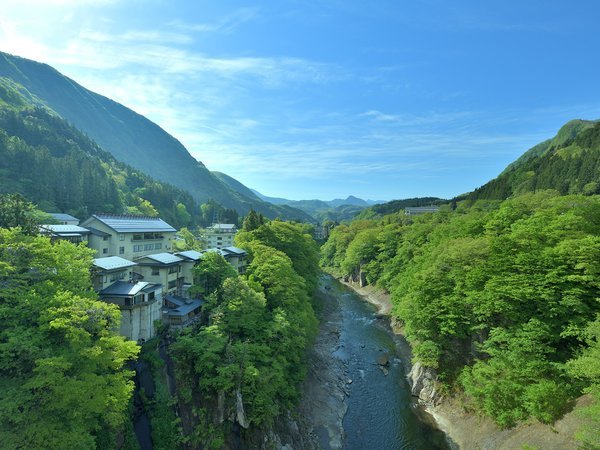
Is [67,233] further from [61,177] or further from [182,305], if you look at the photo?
[61,177]

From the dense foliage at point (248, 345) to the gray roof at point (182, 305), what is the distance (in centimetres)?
130

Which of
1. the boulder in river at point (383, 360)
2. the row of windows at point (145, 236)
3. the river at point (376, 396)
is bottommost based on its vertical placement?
the river at point (376, 396)

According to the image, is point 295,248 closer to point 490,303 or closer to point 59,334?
point 490,303

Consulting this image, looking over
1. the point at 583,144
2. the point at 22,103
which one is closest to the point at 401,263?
the point at 583,144

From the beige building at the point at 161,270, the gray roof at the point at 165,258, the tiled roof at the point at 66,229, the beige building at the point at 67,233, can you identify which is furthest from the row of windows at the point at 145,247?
the beige building at the point at 161,270

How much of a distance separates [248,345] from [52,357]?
11610 millimetres

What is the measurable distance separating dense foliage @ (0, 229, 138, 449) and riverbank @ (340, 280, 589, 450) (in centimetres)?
2168

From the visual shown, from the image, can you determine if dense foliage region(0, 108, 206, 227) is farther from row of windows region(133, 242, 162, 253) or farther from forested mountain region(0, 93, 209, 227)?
row of windows region(133, 242, 162, 253)

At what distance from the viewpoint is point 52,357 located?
44.4 ft

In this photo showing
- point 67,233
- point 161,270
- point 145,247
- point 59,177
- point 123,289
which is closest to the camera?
point 123,289

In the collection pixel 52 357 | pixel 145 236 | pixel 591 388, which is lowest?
pixel 591 388

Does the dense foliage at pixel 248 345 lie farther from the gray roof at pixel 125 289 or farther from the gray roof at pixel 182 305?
the gray roof at pixel 125 289

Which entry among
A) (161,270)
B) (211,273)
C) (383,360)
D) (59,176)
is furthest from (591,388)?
(59,176)

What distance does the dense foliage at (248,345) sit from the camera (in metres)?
20.4
